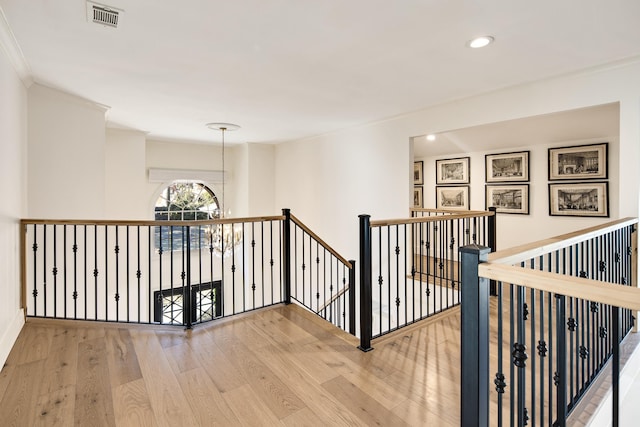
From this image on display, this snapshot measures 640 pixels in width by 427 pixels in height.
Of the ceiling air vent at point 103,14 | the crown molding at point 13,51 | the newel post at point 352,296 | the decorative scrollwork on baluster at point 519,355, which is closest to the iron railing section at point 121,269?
the newel post at point 352,296

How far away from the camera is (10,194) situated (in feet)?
9.60

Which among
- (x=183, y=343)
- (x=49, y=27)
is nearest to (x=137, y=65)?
(x=49, y=27)

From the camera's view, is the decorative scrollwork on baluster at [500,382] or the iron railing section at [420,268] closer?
the decorative scrollwork on baluster at [500,382]

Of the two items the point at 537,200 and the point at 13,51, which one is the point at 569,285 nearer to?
the point at 13,51

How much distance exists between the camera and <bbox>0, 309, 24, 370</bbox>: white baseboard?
2490 millimetres

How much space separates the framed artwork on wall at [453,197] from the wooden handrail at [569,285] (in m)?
5.51

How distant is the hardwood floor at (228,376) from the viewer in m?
1.92

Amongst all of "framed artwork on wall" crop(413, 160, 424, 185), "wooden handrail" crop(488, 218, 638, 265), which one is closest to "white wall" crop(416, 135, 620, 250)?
"framed artwork on wall" crop(413, 160, 424, 185)

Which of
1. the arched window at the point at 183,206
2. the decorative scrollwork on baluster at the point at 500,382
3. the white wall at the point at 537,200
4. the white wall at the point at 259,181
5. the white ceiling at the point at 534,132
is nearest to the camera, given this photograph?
the decorative scrollwork on baluster at the point at 500,382

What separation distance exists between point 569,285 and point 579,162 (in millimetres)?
4907

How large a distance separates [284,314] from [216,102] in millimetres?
2771

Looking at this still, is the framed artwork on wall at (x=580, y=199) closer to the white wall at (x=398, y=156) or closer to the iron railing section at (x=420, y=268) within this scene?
the white wall at (x=398, y=156)

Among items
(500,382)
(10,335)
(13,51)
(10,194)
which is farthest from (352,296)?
(13,51)

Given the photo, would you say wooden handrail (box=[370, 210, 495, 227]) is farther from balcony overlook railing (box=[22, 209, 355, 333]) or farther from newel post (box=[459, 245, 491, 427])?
newel post (box=[459, 245, 491, 427])
